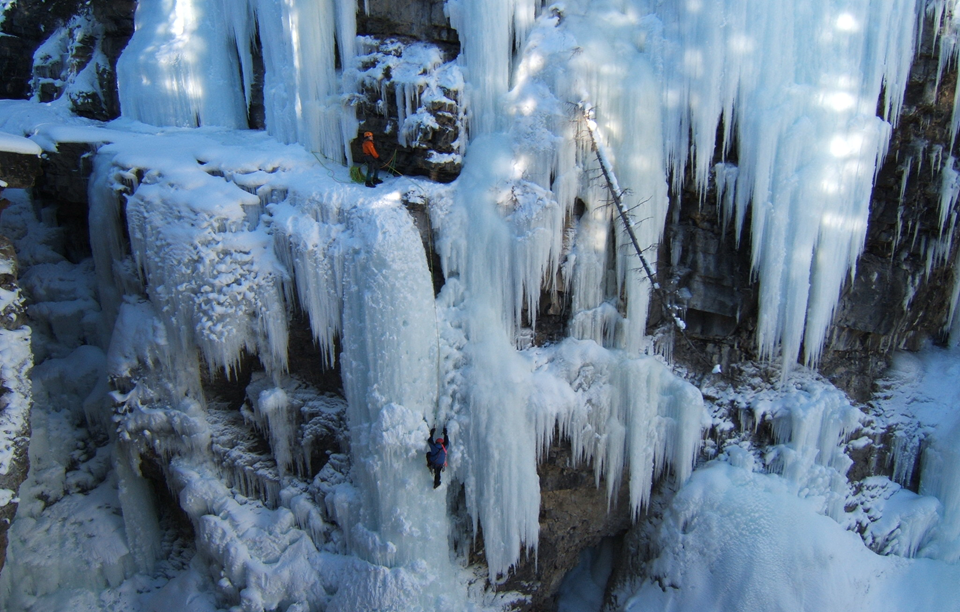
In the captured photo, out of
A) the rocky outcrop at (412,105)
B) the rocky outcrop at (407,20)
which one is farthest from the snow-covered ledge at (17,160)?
the rocky outcrop at (407,20)

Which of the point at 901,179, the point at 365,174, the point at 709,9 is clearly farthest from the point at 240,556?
the point at 901,179

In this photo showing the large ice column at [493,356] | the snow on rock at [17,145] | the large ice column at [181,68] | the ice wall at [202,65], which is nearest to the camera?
the snow on rock at [17,145]

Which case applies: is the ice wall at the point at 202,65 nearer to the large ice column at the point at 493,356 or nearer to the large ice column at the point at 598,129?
the large ice column at the point at 493,356

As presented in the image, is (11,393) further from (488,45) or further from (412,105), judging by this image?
(488,45)

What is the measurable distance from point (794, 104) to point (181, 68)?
765cm

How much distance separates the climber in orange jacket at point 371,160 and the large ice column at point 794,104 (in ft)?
10.4

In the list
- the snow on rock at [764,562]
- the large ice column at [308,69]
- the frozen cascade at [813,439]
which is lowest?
the snow on rock at [764,562]

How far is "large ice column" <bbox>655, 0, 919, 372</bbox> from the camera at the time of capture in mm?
5793

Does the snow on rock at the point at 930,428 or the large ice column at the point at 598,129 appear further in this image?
the snow on rock at the point at 930,428

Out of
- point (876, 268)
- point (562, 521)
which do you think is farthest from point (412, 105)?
point (876, 268)

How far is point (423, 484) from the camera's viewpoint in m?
5.75

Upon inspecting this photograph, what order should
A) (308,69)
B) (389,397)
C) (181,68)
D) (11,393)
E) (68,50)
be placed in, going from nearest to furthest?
1. (11,393)
2. (389,397)
3. (308,69)
4. (181,68)
5. (68,50)

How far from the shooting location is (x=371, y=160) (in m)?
6.30

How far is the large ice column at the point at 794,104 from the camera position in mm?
5793
